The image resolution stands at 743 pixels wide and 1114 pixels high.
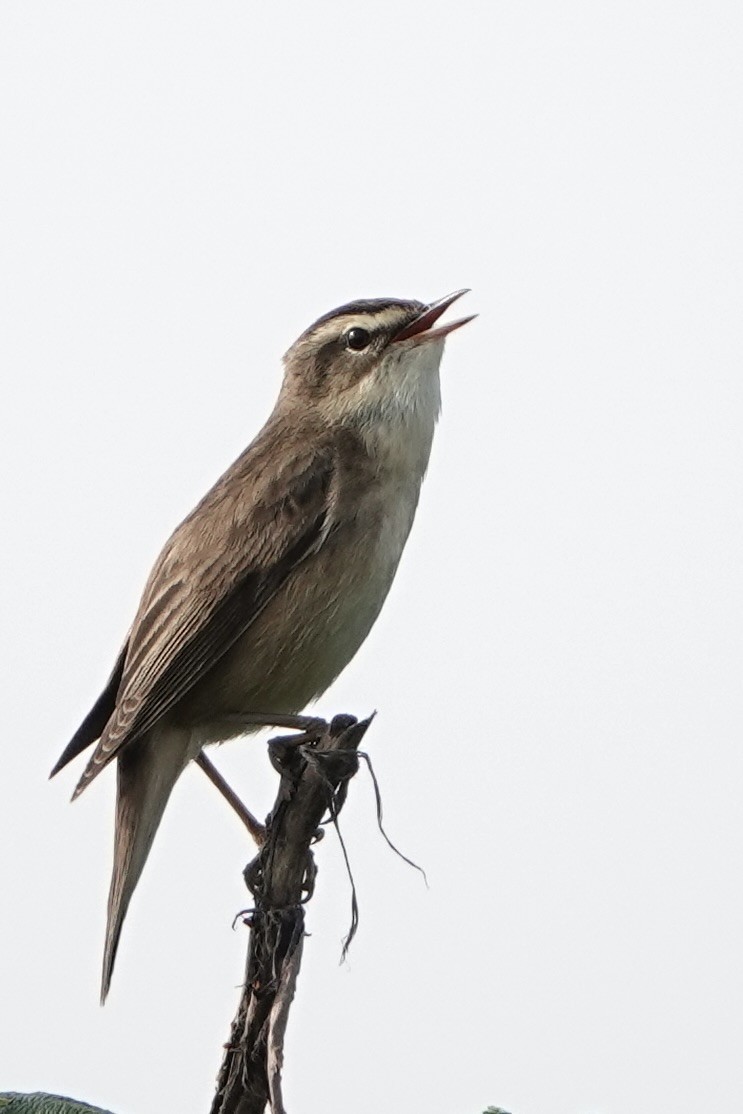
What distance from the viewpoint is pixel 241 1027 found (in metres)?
4.30

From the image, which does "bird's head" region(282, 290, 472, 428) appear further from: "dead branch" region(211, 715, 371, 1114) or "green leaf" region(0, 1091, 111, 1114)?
"green leaf" region(0, 1091, 111, 1114)

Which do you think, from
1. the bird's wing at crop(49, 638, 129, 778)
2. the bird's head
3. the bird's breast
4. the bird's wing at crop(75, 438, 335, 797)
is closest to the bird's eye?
the bird's head

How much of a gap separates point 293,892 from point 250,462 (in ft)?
6.84

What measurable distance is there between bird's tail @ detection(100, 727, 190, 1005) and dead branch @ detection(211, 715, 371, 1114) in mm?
773

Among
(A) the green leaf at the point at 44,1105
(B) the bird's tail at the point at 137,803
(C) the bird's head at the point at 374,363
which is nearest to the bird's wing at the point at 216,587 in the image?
(B) the bird's tail at the point at 137,803

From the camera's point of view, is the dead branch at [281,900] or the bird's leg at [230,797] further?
the bird's leg at [230,797]

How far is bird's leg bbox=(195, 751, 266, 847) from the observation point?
604cm

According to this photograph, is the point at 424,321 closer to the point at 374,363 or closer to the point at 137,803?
the point at 374,363

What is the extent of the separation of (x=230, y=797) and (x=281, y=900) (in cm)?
168

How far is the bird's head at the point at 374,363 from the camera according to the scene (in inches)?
239

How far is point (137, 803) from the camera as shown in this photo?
5.57m

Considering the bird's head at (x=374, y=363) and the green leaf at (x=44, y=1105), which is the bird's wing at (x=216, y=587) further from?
the green leaf at (x=44, y=1105)

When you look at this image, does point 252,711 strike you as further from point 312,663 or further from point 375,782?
point 375,782

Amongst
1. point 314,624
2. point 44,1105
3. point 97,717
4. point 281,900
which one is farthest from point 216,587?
point 44,1105
